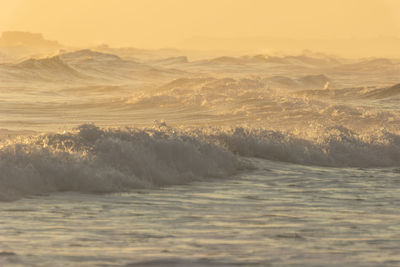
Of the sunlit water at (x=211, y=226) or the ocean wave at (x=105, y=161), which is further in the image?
the ocean wave at (x=105, y=161)

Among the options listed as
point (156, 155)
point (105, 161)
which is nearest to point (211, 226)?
point (105, 161)

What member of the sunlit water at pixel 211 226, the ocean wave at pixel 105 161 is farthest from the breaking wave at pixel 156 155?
the sunlit water at pixel 211 226

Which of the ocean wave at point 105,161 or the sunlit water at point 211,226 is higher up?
the ocean wave at point 105,161

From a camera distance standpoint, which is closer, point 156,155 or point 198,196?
point 198,196

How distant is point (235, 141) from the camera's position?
1316cm

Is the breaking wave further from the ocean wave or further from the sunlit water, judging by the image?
the sunlit water

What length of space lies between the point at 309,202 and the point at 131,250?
3.12 metres

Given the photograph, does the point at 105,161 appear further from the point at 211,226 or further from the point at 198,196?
the point at 211,226

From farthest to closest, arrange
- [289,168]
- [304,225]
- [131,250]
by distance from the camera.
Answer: [289,168] → [304,225] → [131,250]

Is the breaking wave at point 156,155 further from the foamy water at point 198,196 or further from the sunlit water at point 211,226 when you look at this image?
the sunlit water at point 211,226

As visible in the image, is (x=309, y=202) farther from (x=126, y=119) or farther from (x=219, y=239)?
(x=126, y=119)

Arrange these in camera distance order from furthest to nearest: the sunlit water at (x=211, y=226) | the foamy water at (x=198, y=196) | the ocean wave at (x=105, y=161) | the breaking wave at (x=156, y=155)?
the breaking wave at (x=156, y=155) < the ocean wave at (x=105, y=161) < the foamy water at (x=198, y=196) < the sunlit water at (x=211, y=226)

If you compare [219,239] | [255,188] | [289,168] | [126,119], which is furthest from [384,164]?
[126,119]

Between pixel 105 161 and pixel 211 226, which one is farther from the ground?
pixel 105 161
